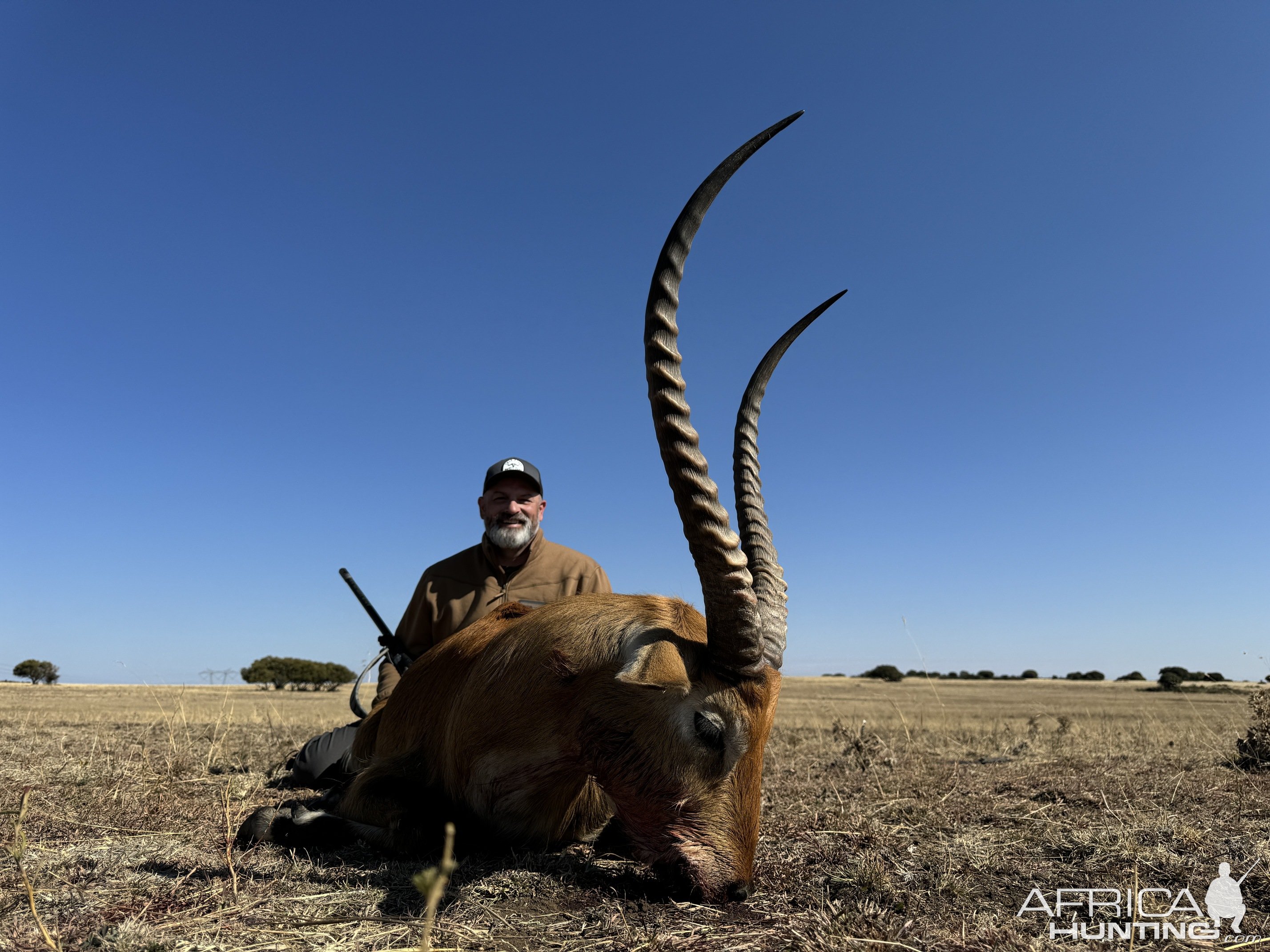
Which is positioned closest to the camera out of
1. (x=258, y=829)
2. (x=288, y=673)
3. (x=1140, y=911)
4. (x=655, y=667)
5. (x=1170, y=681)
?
(x=1140, y=911)

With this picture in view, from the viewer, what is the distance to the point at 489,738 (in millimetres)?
3545

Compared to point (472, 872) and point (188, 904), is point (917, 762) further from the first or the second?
point (188, 904)

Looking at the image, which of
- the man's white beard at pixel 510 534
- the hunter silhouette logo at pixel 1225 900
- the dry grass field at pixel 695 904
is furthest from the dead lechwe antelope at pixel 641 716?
the man's white beard at pixel 510 534

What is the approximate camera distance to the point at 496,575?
264 inches

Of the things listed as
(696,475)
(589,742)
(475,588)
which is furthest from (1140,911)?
(475,588)

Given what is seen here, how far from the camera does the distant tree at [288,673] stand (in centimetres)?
4234

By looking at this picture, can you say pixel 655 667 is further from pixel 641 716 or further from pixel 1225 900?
pixel 1225 900

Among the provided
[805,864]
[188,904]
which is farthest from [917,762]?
[188,904]

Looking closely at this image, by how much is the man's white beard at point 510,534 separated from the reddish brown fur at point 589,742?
2161mm

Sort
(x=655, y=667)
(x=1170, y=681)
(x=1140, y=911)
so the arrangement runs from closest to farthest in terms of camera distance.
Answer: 1. (x=1140, y=911)
2. (x=655, y=667)
3. (x=1170, y=681)

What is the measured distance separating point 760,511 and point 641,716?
1.33 metres

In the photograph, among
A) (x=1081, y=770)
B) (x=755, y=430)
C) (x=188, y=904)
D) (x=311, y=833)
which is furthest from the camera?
(x=1081, y=770)

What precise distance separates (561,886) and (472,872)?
47 centimetres

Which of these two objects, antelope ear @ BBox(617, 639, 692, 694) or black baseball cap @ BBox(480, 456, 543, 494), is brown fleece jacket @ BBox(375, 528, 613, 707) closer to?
black baseball cap @ BBox(480, 456, 543, 494)
